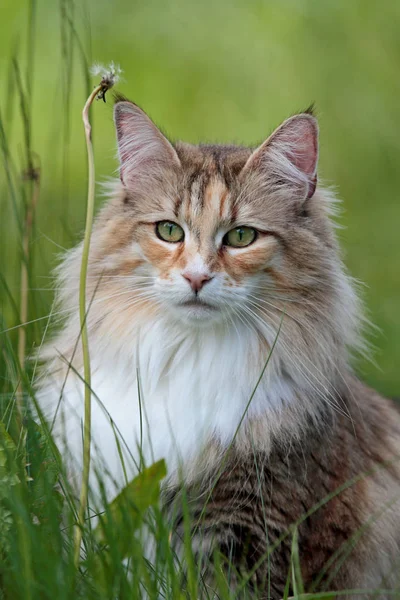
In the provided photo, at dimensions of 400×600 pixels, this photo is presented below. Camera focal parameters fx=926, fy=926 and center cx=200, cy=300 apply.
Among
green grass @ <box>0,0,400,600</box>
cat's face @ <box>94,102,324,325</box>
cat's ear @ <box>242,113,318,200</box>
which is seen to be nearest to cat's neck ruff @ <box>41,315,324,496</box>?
cat's face @ <box>94,102,324,325</box>

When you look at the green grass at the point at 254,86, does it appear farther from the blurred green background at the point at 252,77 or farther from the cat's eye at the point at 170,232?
the cat's eye at the point at 170,232

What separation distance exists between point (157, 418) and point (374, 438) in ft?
2.58

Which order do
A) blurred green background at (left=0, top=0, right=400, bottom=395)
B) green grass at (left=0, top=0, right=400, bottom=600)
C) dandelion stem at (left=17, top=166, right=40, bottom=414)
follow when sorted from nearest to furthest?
dandelion stem at (left=17, top=166, right=40, bottom=414) → green grass at (left=0, top=0, right=400, bottom=600) → blurred green background at (left=0, top=0, right=400, bottom=395)

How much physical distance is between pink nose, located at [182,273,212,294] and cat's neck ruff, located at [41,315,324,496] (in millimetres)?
245

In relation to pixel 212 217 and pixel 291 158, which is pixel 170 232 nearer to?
pixel 212 217

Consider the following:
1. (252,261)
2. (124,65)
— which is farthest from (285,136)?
(124,65)

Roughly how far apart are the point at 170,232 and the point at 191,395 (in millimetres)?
531

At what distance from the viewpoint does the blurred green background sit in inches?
285

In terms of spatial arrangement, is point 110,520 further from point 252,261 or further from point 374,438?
point 374,438

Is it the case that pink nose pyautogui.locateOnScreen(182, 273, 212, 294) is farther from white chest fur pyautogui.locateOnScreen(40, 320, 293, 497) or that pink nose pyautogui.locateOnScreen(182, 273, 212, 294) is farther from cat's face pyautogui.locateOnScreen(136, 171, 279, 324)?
white chest fur pyautogui.locateOnScreen(40, 320, 293, 497)

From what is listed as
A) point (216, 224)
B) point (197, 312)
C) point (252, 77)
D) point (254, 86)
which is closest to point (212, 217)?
point (216, 224)

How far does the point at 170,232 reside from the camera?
2955 millimetres

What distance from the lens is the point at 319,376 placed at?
3.01 m

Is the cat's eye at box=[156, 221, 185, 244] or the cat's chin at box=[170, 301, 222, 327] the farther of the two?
the cat's eye at box=[156, 221, 185, 244]
